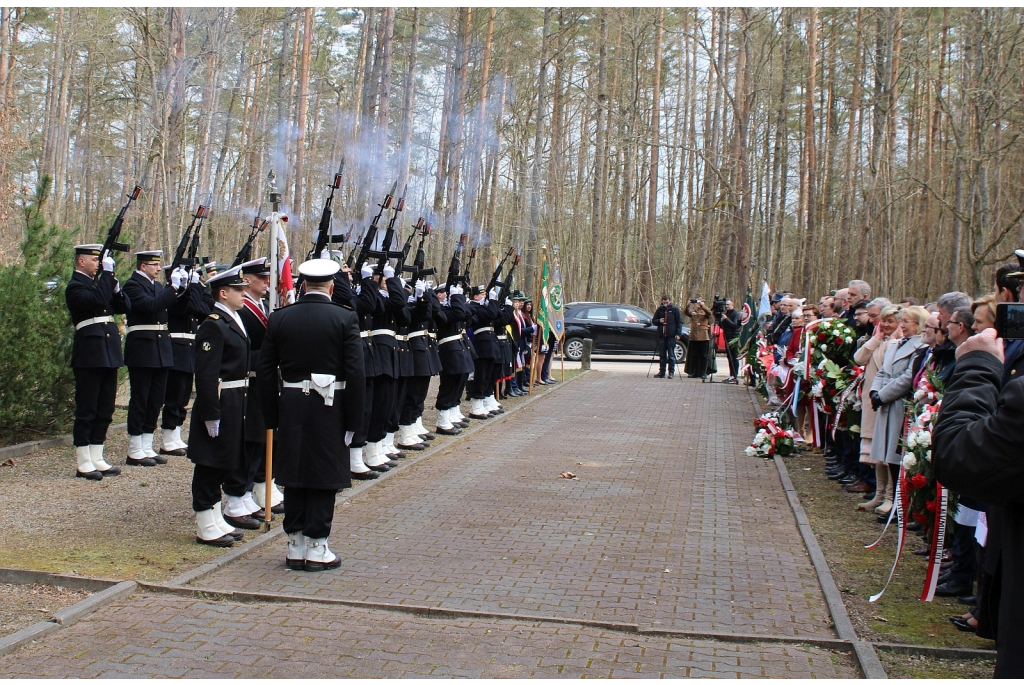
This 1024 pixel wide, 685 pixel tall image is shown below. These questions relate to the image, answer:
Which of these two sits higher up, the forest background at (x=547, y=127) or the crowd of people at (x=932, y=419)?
the forest background at (x=547, y=127)

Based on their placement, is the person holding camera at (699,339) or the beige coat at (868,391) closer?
the beige coat at (868,391)

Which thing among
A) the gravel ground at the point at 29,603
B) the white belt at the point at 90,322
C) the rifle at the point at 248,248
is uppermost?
the rifle at the point at 248,248

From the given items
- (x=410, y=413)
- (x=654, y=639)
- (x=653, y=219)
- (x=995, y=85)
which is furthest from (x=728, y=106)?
(x=654, y=639)

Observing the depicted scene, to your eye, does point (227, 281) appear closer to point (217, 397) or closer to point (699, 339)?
point (217, 397)

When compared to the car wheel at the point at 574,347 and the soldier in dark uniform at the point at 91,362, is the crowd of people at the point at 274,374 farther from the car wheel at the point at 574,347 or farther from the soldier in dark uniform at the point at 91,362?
the car wheel at the point at 574,347

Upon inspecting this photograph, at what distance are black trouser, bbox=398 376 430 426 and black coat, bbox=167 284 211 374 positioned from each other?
2.59m

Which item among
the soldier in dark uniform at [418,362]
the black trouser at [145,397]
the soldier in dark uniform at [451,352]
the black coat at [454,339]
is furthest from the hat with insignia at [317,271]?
the black coat at [454,339]

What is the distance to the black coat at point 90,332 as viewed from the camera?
9219 millimetres

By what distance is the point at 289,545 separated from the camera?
264 inches

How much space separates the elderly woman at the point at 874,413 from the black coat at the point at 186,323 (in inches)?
269

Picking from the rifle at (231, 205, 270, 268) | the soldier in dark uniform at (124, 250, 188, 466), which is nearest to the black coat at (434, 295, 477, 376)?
the rifle at (231, 205, 270, 268)

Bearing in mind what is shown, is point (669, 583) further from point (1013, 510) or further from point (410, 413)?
point (410, 413)

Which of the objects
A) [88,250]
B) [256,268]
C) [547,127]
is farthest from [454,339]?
[547,127]

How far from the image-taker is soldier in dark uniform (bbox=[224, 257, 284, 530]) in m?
7.66
